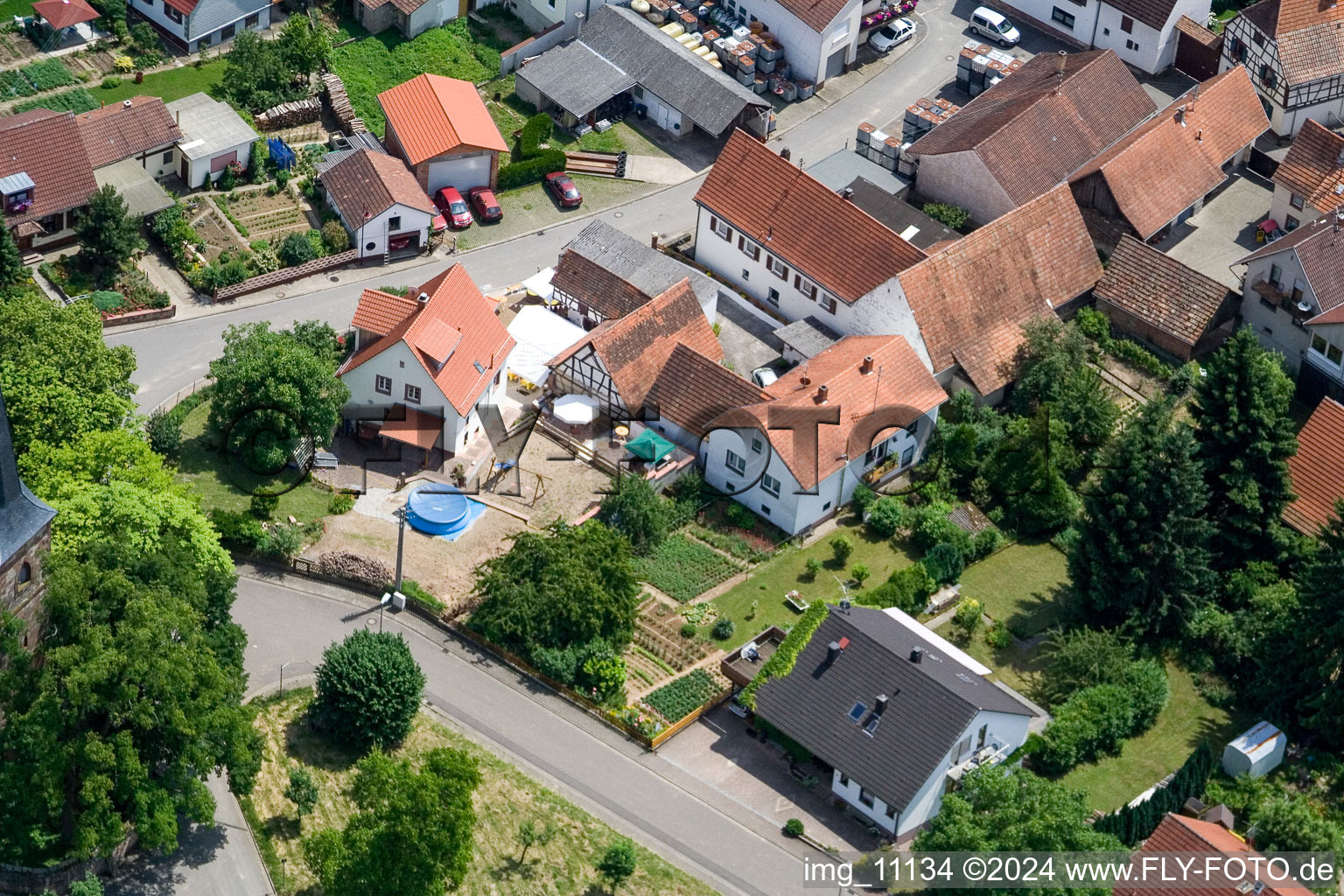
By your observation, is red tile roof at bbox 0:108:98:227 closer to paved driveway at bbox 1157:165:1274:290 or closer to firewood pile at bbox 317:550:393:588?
firewood pile at bbox 317:550:393:588

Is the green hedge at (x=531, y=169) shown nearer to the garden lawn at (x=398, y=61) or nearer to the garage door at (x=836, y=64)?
the garden lawn at (x=398, y=61)

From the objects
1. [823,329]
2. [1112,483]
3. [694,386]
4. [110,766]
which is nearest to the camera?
[110,766]

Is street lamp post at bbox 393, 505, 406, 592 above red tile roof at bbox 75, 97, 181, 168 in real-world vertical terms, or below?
below

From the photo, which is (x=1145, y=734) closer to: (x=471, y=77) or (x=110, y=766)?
(x=110, y=766)

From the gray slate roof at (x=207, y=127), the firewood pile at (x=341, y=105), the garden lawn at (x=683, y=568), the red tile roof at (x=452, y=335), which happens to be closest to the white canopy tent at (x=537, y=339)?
the red tile roof at (x=452, y=335)

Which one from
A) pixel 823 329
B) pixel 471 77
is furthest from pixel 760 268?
pixel 471 77

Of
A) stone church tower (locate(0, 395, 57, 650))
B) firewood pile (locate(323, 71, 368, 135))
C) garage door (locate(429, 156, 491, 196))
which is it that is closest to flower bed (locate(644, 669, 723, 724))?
stone church tower (locate(0, 395, 57, 650))
